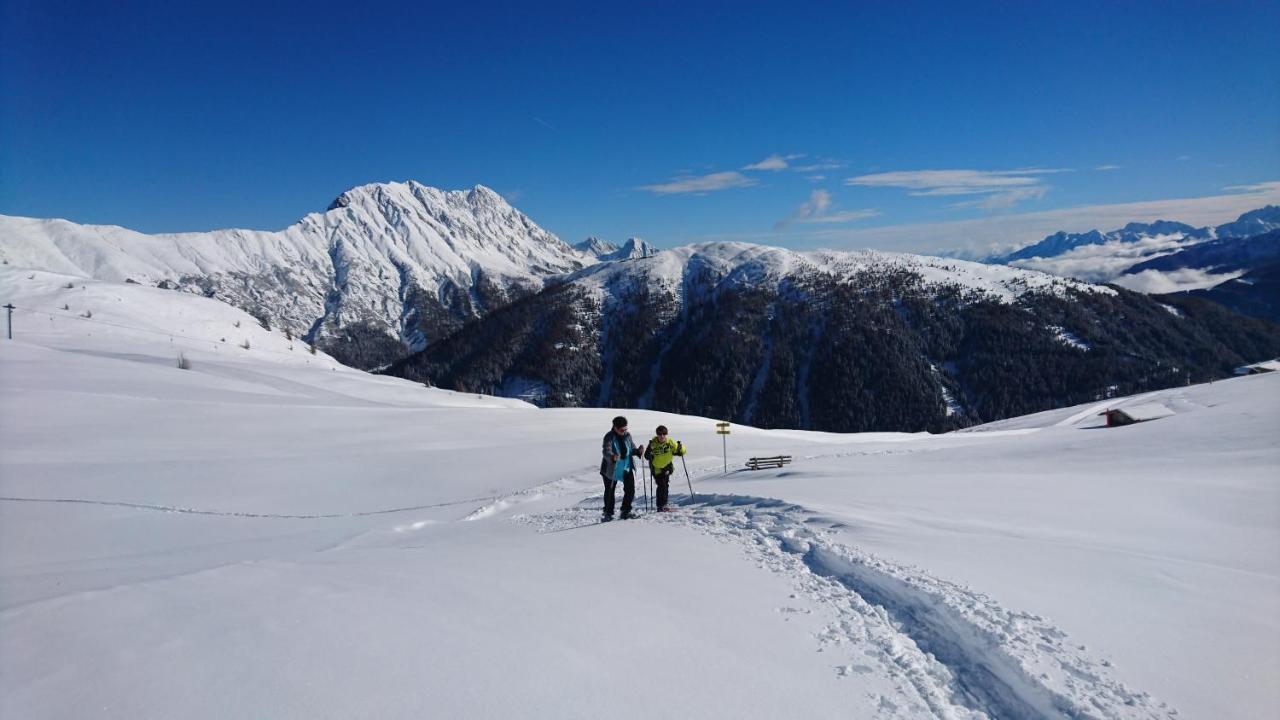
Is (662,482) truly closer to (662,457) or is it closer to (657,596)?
(662,457)

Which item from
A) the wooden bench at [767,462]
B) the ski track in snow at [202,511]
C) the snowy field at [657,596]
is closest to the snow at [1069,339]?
the snowy field at [657,596]

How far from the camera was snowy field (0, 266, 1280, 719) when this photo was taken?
4859mm

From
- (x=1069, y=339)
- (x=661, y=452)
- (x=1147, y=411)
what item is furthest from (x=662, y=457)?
(x=1069, y=339)

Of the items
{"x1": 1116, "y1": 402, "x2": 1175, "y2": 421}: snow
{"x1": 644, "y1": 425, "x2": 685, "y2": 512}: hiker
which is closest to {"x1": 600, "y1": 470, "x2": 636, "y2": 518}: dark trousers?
{"x1": 644, "y1": 425, "x2": 685, "y2": 512}: hiker

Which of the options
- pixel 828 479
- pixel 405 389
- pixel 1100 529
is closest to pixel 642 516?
pixel 828 479

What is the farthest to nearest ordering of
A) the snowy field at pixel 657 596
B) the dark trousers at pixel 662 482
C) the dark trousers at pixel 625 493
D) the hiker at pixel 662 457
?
1. the dark trousers at pixel 662 482
2. the hiker at pixel 662 457
3. the dark trousers at pixel 625 493
4. the snowy field at pixel 657 596

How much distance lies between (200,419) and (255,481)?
36.2 feet

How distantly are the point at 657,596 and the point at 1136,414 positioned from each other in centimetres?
5604

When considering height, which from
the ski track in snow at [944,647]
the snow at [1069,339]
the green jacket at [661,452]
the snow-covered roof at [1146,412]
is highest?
the snow at [1069,339]

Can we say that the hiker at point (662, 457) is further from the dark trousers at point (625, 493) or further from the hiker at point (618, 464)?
the dark trousers at point (625, 493)

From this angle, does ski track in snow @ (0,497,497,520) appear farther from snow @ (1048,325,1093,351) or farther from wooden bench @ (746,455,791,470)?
snow @ (1048,325,1093,351)

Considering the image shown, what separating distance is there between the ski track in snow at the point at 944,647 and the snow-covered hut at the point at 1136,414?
5121 centimetres

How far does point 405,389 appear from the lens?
5984 centimetres

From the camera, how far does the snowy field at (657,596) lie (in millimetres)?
4859
